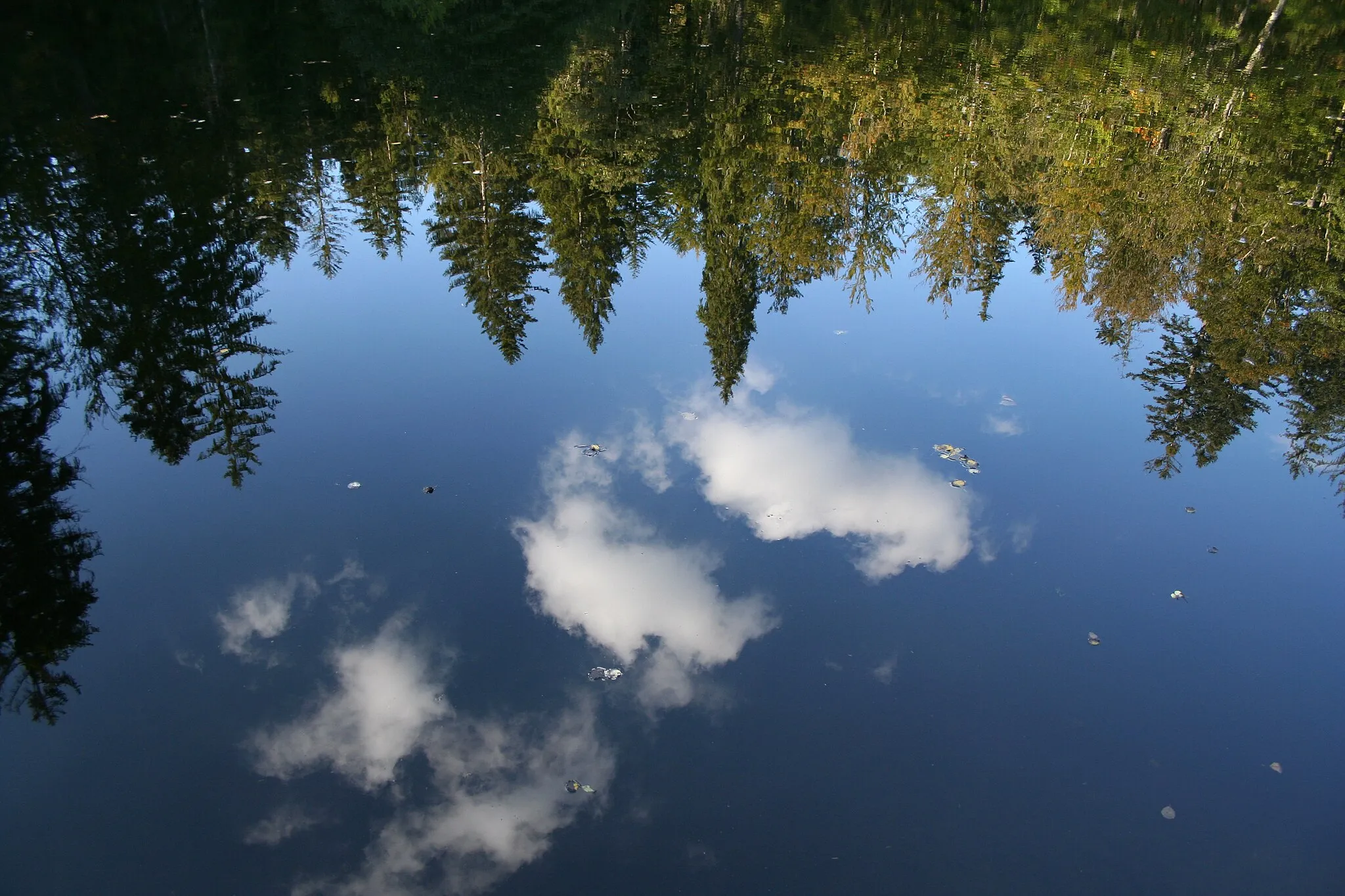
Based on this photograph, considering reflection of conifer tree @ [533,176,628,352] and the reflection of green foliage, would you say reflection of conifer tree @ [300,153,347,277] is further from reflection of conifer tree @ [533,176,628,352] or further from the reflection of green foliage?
reflection of conifer tree @ [533,176,628,352]

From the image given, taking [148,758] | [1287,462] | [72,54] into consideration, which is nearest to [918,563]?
[1287,462]

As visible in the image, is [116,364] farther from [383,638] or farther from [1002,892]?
[1002,892]

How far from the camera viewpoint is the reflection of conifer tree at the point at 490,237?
1538 cm

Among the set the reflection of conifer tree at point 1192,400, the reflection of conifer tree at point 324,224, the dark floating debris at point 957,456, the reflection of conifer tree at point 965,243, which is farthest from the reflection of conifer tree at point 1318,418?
the reflection of conifer tree at point 324,224

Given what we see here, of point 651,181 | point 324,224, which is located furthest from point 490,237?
point 651,181

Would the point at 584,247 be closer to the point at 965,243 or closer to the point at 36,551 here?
the point at 965,243

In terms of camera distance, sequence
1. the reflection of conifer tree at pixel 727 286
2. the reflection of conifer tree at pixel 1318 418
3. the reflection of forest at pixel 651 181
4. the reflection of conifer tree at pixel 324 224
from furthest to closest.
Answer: the reflection of conifer tree at pixel 324 224 < the reflection of conifer tree at pixel 727 286 < the reflection of forest at pixel 651 181 < the reflection of conifer tree at pixel 1318 418

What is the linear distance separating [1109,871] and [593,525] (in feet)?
20.2

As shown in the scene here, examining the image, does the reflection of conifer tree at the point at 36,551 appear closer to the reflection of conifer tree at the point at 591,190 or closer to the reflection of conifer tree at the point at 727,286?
the reflection of conifer tree at the point at 591,190

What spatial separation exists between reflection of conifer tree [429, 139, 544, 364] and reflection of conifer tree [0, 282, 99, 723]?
21.7 ft

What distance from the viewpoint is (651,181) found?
21.8 metres

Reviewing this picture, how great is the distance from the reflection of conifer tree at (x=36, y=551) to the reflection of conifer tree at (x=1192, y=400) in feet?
44.8

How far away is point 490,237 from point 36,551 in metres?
11.6

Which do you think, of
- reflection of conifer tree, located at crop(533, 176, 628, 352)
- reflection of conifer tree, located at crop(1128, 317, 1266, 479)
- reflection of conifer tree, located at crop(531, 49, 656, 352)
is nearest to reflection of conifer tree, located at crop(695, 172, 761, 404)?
reflection of conifer tree, located at crop(531, 49, 656, 352)
